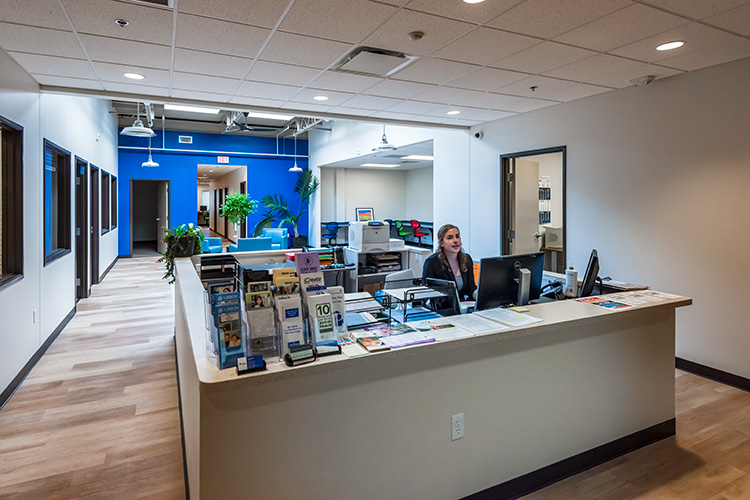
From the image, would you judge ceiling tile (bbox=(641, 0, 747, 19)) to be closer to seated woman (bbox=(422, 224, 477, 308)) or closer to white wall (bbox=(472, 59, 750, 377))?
white wall (bbox=(472, 59, 750, 377))

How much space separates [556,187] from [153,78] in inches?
257

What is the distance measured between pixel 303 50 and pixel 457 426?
2.67 meters

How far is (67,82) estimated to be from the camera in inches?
156

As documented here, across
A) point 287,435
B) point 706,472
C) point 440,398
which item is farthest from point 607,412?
point 287,435

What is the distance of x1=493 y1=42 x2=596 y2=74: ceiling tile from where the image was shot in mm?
3094

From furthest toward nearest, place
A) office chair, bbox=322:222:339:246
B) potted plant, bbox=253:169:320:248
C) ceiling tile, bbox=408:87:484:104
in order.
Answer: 1. potted plant, bbox=253:169:320:248
2. office chair, bbox=322:222:339:246
3. ceiling tile, bbox=408:87:484:104

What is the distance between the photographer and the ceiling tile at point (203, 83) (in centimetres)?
378

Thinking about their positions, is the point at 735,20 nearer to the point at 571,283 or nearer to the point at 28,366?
the point at 571,283

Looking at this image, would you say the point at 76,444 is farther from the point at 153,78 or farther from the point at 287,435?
the point at 153,78

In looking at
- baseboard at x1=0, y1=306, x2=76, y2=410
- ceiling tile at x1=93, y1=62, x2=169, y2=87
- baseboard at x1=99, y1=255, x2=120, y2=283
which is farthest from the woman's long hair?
baseboard at x1=99, y1=255, x2=120, y2=283

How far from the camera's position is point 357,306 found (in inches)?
87.7

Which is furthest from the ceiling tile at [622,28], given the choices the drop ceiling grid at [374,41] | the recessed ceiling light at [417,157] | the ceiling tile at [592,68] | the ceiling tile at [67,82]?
the recessed ceiling light at [417,157]

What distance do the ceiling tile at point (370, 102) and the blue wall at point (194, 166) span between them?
7.52 meters

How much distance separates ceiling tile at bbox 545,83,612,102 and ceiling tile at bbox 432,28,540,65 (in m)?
1.24
